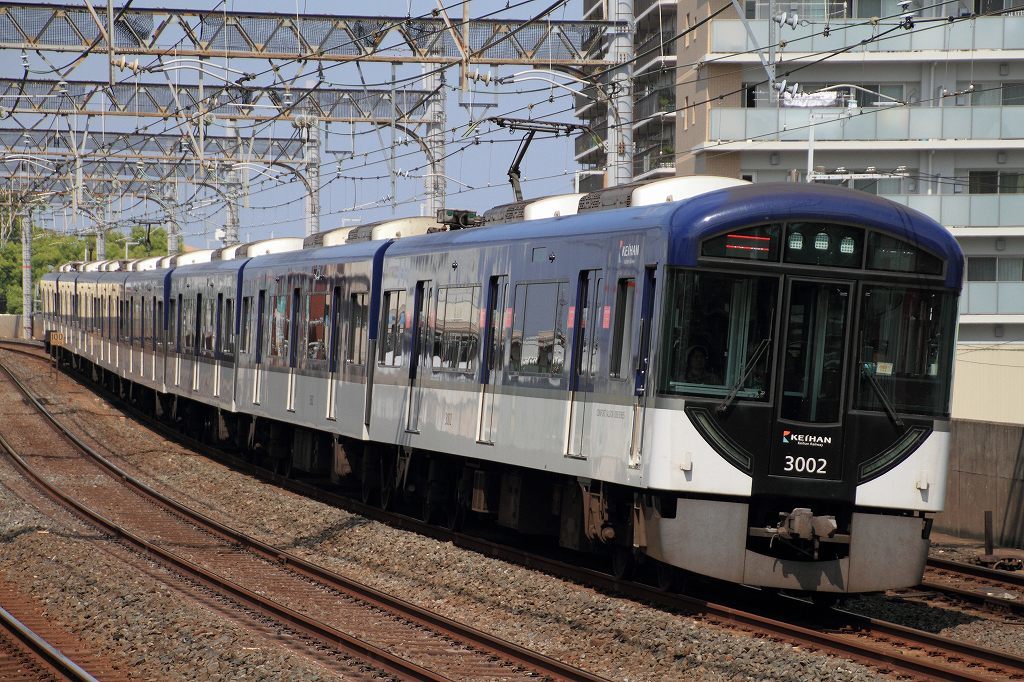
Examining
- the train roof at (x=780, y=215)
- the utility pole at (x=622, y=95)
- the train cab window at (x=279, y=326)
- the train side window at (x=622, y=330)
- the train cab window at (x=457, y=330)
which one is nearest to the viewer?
the train roof at (x=780, y=215)

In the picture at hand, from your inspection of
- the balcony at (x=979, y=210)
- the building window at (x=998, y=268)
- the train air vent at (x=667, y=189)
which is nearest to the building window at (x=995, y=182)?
the balcony at (x=979, y=210)

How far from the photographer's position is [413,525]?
17.2 m

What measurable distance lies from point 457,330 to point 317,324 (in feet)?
17.3

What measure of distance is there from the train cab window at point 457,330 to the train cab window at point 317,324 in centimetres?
406

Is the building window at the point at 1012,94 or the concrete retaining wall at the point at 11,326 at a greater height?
the building window at the point at 1012,94

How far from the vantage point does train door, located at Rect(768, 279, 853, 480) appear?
11383mm

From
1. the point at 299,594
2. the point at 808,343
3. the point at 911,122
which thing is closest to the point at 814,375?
the point at 808,343

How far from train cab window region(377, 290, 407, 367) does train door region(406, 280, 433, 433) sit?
0.35 m

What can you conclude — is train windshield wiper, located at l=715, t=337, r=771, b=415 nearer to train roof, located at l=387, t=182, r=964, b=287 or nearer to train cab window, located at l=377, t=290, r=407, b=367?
train roof, located at l=387, t=182, r=964, b=287

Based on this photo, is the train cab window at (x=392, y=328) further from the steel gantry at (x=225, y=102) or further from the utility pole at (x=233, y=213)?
the utility pole at (x=233, y=213)

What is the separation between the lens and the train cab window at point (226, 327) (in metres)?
25.1

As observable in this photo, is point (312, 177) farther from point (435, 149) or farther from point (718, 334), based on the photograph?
point (718, 334)

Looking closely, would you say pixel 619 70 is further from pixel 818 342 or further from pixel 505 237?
pixel 818 342

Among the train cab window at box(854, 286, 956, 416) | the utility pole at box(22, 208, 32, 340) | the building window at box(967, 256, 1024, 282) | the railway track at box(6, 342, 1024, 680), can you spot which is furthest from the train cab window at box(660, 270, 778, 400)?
the utility pole at box(22, 208, 32, 340)
